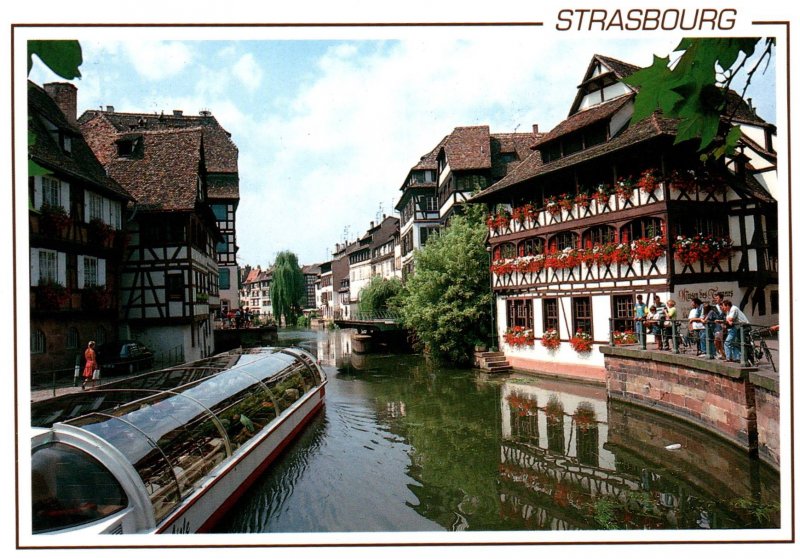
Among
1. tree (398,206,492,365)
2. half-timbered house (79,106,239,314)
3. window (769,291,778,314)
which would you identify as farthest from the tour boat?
half-timbered house (79,106,239,314)

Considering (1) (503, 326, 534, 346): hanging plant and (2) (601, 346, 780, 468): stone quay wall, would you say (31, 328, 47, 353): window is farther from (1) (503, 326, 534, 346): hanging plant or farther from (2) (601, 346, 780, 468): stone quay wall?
(1) (503, 326, 534, 346): hanging plant

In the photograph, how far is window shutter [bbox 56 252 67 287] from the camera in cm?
953

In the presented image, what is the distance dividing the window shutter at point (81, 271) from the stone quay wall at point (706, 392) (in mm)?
11220

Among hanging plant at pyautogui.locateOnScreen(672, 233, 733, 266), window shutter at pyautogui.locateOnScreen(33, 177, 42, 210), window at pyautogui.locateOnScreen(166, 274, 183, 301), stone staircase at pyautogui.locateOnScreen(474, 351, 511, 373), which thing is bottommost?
A: stone staircase at pyautogui.locateOnScreen(474, 351, 511, 373)

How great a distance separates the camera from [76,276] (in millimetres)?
10680

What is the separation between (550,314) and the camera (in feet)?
54.5

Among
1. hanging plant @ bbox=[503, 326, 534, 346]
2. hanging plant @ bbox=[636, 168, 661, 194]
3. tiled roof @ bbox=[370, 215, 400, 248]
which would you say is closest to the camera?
hanging plant @ bbox=[636, 168, 661, 194]

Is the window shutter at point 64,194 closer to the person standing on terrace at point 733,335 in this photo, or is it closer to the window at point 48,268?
the window at point 48,268

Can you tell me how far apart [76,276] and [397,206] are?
1146 inches

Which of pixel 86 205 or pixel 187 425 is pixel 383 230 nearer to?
pixel 86 205

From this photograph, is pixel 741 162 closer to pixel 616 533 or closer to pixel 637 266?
pixel 637 266

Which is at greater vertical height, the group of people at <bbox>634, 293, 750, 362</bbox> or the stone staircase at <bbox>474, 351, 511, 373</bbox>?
the group of people at <bbox>634, 293, 750, 362</bbox>

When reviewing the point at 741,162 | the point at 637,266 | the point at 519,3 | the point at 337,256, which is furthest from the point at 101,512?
the point at 337,256

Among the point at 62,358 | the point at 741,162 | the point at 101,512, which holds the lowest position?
the point at 101,512
